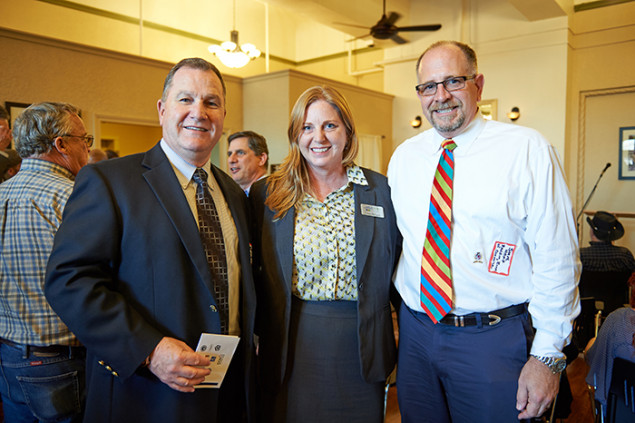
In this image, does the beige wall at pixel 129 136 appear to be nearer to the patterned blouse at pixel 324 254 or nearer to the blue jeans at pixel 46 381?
the blue jeans at pixel 46 381

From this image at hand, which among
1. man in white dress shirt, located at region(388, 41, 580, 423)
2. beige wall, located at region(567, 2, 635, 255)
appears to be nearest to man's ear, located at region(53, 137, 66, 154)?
man in white dress shirt, located at region(388, 41, 580, 423)

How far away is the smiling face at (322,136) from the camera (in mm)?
1981

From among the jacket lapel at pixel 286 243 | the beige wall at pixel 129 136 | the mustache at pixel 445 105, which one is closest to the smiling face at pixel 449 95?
the mustache at pixel 445 105

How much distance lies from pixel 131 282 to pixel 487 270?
1.26 m

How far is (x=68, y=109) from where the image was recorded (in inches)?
86.0

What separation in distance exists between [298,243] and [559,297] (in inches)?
39.3

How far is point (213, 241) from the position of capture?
1582 millimetres

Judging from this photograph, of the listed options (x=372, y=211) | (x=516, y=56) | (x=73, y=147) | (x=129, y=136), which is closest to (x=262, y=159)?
(x=73, y=147)

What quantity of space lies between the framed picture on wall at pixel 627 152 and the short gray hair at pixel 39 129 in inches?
359

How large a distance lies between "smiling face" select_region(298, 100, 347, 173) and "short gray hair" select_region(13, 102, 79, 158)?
1.12m

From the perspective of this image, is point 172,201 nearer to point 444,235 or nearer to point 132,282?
point 132,282

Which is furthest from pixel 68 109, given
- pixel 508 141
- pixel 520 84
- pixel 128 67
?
pixel 520 84

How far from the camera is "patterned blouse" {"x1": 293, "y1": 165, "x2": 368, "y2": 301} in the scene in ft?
6.21

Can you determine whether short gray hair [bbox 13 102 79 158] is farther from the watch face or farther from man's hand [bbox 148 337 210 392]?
the watch face
